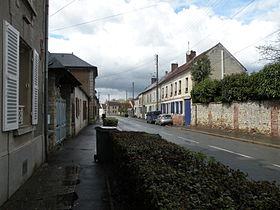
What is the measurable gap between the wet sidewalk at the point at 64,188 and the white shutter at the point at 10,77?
1.36 meters

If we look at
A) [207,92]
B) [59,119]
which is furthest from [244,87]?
[59,119]

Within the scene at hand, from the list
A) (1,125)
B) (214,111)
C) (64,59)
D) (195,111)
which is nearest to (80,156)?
(1,125)

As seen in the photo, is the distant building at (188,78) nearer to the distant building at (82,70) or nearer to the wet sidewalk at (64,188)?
the distant building at (82,70)

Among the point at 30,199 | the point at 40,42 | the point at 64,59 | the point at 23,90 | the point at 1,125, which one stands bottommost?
the point at 30,199

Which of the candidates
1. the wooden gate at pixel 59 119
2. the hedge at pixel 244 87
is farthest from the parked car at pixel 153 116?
the wooden gate at pixel 59 119

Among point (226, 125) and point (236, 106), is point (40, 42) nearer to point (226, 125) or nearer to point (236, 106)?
point (236, 106)

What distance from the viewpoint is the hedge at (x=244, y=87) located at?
77.4ft

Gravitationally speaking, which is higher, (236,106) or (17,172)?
(236,106)

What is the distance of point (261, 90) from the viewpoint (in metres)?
24.8

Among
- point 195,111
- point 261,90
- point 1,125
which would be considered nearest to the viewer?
point 1,125

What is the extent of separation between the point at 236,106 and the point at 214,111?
484 cm

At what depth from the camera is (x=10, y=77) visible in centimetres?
705

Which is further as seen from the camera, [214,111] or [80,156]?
[214,111]

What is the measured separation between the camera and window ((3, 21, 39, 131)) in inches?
265
